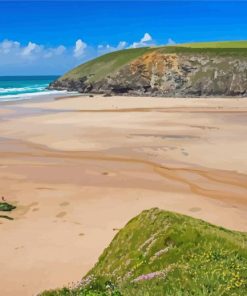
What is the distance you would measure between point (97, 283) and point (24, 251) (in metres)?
8.01

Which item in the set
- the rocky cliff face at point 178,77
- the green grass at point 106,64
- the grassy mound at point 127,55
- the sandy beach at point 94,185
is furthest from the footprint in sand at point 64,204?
the green grass at point 106,64

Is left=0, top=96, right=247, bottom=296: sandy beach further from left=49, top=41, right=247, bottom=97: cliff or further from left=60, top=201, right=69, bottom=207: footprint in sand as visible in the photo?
left=49, top=41, right=247, bottom=97: cliff

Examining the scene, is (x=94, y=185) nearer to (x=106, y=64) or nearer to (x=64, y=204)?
(x=64, y=204)

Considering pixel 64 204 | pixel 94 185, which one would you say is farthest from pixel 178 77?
pixel 64 204

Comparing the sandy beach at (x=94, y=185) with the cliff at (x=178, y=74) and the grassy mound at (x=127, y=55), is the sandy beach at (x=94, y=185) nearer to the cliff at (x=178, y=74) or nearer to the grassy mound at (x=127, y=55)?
the cliff at (x=178, y=74)

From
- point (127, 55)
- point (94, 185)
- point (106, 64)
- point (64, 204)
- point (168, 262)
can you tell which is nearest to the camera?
point (168, 262)

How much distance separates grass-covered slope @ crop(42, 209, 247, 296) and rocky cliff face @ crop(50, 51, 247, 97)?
79.6 metres

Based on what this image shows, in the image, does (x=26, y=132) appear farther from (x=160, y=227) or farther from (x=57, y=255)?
(x=160, y=227)

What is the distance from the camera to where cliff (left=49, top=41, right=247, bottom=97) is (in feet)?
287

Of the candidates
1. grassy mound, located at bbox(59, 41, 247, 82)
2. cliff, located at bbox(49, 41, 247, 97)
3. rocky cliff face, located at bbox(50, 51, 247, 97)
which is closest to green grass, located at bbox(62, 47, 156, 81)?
grassy mound, located at bbox(59, 41, 247, 82)

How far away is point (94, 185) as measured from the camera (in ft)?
Result: 71.4

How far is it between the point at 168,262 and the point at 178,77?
87.8m

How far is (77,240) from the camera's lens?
581 inches

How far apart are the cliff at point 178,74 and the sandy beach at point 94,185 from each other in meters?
47.0
